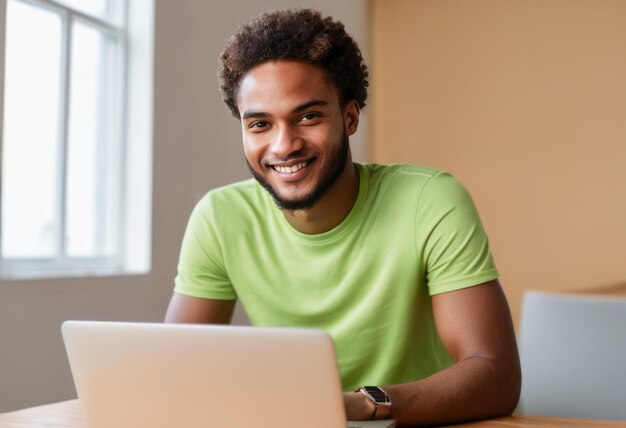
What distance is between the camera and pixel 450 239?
1.37 meters

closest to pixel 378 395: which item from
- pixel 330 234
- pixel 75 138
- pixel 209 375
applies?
pixel 209 375

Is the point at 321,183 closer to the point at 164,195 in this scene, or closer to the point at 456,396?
the point at 456,396

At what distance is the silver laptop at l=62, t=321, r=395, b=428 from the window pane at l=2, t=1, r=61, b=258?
2298 mm

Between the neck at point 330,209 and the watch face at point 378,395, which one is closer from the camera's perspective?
the watch face at point 378,395

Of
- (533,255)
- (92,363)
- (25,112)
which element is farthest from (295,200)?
(533,255)

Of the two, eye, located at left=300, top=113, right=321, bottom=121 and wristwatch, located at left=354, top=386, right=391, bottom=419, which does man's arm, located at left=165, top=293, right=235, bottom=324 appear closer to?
eye, located at left=300, top=113, right=321, bottom=121

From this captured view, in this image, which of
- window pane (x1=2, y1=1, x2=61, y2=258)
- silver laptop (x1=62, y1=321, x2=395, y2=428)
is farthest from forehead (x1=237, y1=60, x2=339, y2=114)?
window pane (x1=2, y1=1, x2=61, y2=258)

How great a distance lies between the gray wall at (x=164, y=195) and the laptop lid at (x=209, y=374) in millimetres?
2039

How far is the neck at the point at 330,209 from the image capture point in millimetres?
1520

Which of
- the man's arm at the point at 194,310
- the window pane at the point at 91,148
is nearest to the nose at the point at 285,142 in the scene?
the man's arm at the point at 194,310

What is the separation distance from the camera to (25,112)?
10.3 feet

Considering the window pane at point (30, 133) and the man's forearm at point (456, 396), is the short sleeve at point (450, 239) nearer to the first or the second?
the man's forearm at point (456, 396)

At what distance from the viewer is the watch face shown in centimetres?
104

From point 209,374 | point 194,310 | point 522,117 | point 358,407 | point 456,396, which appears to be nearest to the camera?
point 209,374
